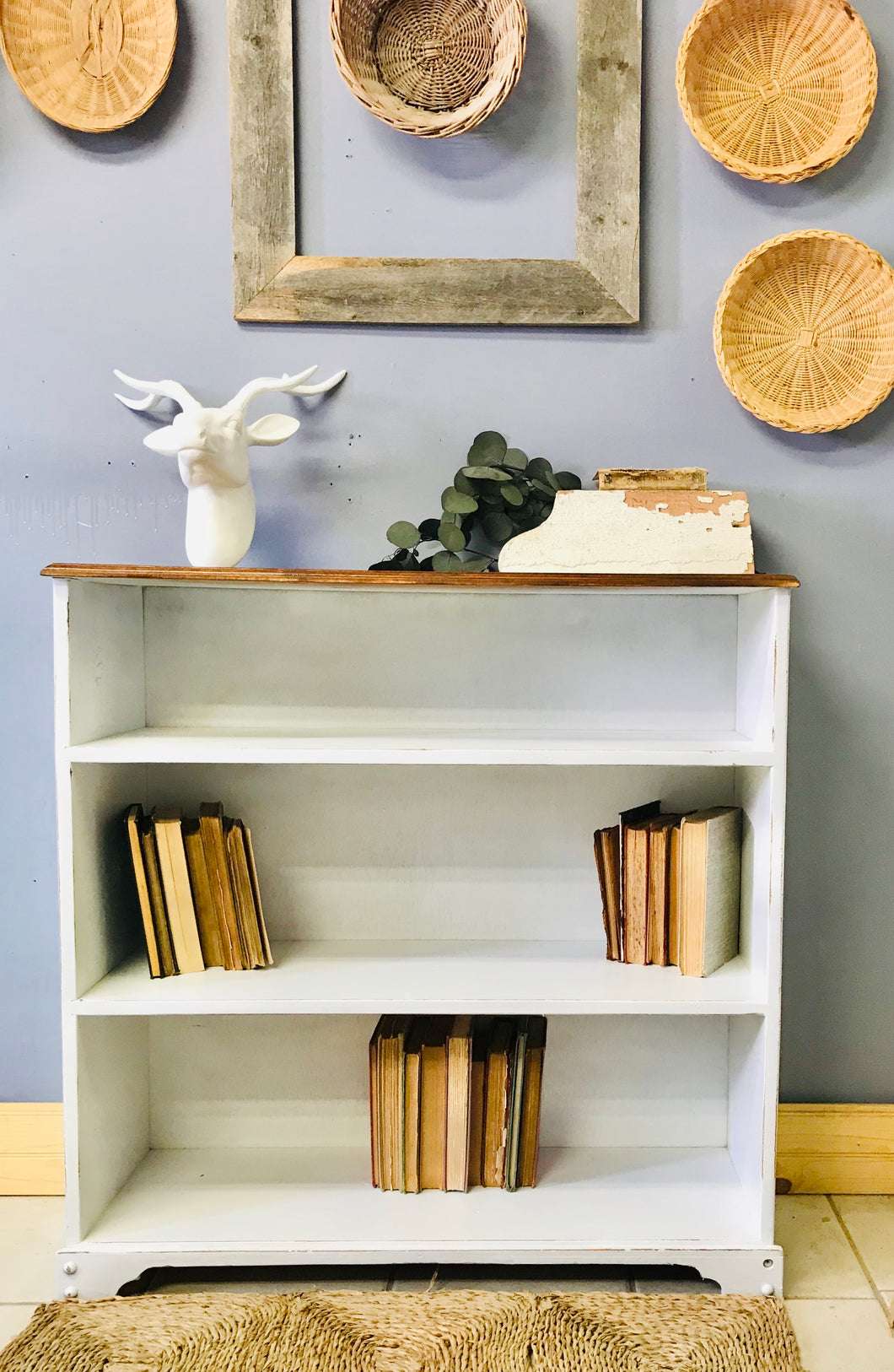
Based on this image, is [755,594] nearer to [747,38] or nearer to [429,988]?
[429,988]

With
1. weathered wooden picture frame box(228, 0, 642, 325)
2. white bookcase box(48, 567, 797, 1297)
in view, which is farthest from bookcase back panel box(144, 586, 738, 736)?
weathered wooden picture frame box(228, 0, 642, 325)

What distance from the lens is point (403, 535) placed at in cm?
159

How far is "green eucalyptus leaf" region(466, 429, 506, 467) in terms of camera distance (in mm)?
1605

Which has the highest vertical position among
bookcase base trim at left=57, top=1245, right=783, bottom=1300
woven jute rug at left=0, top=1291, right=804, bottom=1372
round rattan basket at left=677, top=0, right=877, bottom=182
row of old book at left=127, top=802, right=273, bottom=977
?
round rattan basket at left=677, top=0, right=877, bottom=182

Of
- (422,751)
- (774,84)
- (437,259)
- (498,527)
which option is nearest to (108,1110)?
(422,751)

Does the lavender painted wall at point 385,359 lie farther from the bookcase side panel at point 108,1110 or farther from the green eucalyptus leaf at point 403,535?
the bookcase side panel at point 108,1110

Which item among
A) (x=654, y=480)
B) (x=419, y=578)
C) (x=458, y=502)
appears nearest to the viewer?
(x=419, y=578)

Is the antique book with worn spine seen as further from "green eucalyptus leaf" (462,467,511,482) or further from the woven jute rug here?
"green eucalyptus leaf" (462,467,511,482)

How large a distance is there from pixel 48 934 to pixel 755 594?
1.38 metres

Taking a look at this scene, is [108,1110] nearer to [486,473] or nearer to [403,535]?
[403,535]

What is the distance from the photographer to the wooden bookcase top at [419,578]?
53.2 inches

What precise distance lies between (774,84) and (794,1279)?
198 centimetres

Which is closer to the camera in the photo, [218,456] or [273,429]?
[218,456]

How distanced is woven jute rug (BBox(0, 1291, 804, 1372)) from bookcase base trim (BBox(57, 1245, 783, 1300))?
0.09ft
